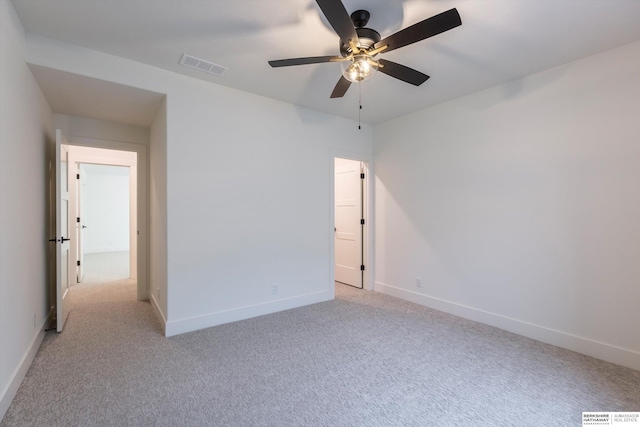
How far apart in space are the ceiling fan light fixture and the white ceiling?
1.03 feet

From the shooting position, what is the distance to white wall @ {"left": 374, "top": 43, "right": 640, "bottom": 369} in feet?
7.85

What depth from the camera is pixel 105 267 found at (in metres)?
6.47

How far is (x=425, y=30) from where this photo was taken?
169 cm

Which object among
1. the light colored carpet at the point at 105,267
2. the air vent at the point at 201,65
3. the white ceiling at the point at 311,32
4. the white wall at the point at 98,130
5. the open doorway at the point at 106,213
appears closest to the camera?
the white ceiling at the point at 311,32

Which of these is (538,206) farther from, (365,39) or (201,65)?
(201,65)

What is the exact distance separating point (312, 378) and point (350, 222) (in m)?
3.01

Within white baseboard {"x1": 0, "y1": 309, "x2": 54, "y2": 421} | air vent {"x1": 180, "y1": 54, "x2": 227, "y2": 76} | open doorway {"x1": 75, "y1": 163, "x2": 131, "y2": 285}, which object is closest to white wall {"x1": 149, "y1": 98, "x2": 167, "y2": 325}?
air vent {"x1": 180, "y1": 54, "x2": 227, "y2": 76}

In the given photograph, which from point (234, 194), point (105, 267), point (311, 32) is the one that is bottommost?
point (105, 267)

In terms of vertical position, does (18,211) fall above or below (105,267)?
above

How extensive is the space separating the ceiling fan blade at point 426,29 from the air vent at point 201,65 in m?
1.68

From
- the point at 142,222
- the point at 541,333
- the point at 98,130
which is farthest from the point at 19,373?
the point at 541,333

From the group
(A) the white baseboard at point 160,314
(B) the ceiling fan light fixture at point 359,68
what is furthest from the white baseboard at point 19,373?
(B) the ceiling fan light fixture at point 359,68

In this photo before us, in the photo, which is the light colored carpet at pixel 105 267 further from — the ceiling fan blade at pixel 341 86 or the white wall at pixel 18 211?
the ceiling fan blade at pixel 341 86

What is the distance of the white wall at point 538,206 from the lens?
2393mm
